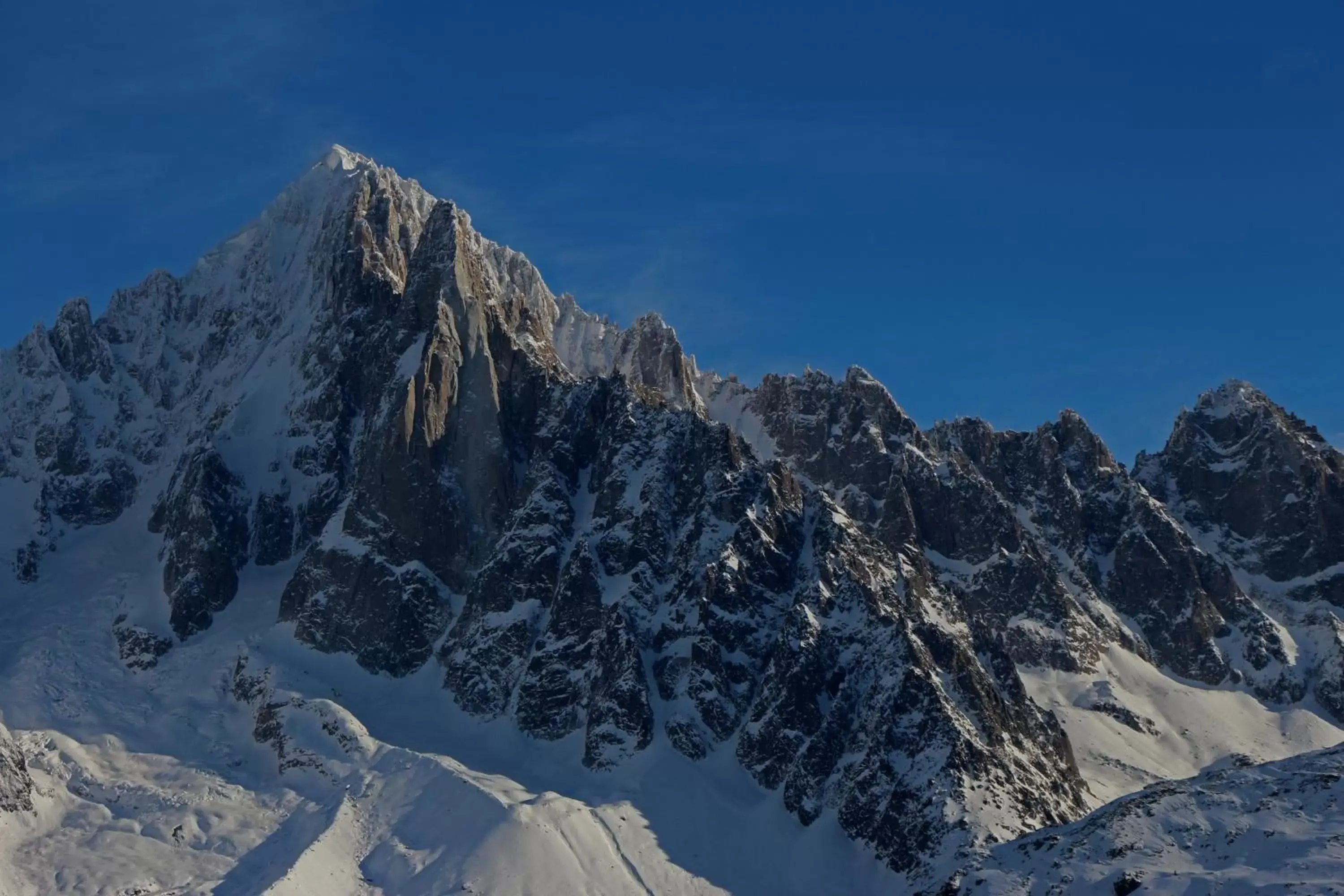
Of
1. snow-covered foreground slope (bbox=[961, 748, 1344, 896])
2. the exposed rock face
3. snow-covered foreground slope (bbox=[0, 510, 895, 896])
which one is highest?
snow-covered foreground slope (bbox=[961, 748, 1344, 896])

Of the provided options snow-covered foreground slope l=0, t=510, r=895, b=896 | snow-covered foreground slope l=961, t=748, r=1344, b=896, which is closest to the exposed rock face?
snow-covered foreground slope l=0, t=510, r=895, b=896

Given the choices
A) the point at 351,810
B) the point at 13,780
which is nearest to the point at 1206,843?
the point at 351,810

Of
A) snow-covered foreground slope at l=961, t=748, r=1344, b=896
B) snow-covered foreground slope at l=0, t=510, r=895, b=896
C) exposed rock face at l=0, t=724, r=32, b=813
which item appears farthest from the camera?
exposed rock face at l=0, t=724, r=32, b=813

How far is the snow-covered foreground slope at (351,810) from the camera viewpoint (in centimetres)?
16338

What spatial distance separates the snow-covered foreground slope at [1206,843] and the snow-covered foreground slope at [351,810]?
29.6m

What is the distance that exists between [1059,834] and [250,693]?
10265 centimetres

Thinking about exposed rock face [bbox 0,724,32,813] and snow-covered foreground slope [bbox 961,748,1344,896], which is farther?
exposed rock face [bbox 0,724,32,813]

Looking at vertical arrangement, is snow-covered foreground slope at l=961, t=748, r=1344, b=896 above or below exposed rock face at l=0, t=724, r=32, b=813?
above

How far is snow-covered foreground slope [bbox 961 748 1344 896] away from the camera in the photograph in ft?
398

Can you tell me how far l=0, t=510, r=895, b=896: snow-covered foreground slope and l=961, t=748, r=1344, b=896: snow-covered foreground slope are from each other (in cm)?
2958

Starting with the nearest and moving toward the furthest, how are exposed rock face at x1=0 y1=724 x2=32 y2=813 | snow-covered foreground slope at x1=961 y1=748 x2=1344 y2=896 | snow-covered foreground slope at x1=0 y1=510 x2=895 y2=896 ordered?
snow-covered foreground slope at x1=961 y1=748 x2=1344 y2=896 → snow-covered foreground slope at x1=0 y1=510 x2=895 y2=896 → exposed rock face at x1=0 y1=724 x2=32 y2=813

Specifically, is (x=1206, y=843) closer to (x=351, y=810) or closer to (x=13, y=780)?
(x=351, y=810)

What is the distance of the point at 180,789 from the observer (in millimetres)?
179250

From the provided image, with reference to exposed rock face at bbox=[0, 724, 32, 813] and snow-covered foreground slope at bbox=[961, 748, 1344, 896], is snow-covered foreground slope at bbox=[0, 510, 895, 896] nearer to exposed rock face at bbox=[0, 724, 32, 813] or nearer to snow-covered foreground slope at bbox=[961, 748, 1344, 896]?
exposed rock face at bbox=[0, 724, 32, 813]
